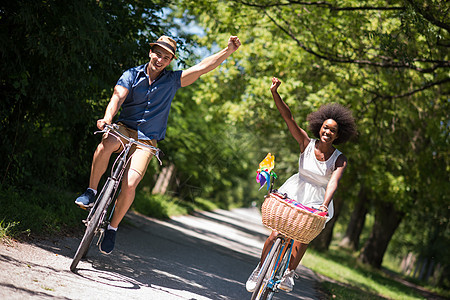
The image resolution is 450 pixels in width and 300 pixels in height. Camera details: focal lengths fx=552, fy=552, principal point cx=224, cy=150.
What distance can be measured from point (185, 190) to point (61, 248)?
19.3 metres

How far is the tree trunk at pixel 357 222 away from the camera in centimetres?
2583

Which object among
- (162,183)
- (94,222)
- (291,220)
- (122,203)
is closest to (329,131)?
(291,220)

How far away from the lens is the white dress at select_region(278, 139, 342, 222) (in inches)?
217

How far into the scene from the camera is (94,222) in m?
5.11

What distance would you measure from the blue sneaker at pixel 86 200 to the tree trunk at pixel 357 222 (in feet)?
60.3

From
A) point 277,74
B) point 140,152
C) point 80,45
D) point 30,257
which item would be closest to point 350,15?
point 277,74

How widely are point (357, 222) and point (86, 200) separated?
1029 inches

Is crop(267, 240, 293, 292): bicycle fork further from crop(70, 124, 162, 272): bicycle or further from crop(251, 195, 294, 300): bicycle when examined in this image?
crop(70, 124, 162, 272): bicycle

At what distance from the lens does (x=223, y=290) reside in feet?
21.7

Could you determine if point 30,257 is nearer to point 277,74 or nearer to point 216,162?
point 277,74

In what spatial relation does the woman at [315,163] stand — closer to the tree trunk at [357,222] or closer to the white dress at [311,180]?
the white dress at [311,180]

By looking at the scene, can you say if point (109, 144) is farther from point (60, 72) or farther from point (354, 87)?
point (354, 87)

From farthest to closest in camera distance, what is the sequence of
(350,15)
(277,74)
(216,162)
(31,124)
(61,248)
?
(216,162)
(277,74)
(350,15)
(31,124)
(61,248)

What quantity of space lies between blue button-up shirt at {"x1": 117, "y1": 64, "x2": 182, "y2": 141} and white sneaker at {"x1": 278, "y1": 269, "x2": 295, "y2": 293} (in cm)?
192
